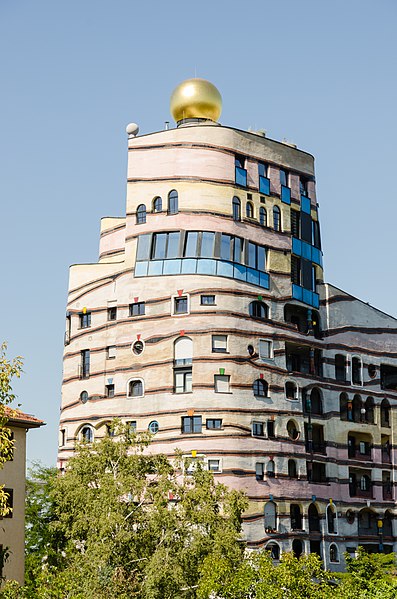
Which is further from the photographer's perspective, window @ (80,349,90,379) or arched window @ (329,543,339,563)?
window @ (80,349,90,379)

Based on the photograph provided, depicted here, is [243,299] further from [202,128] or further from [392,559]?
[392,559]

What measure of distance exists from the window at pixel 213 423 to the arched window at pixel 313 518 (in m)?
5.82

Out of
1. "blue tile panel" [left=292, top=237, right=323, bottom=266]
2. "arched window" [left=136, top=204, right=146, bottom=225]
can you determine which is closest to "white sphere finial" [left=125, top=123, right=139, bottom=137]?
"arched window" [left=136, top=204, right=146, bottom=225]

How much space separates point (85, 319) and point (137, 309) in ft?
12.0

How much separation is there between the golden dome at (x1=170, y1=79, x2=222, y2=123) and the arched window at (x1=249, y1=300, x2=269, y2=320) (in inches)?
333

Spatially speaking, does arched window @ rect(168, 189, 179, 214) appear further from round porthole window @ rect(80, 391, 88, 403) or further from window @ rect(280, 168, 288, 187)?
round porthole window @ rect(80, 391, 88, 403)

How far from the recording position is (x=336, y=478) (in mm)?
44312

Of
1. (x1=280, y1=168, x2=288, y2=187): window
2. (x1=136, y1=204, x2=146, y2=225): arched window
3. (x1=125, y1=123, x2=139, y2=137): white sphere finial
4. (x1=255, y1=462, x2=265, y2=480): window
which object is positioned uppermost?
(x1=125, y1=123, x2=139, y2=137): white sphere finial

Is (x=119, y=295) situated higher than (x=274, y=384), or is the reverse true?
(x=119, y=295)

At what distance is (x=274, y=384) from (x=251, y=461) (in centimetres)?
333

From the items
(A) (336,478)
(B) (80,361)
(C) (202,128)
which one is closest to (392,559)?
(A) (336,478)

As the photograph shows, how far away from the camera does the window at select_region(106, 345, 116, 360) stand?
43.0 metres

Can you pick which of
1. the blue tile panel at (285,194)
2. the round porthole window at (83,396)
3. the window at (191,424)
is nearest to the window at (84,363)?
the round porthole window at (83,396)

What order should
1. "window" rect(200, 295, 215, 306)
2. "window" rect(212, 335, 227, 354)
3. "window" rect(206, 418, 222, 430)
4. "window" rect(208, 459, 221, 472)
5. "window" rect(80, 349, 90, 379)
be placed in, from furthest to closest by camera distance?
"window" rect(80, 349, 90, 379) → "window" rect(200, 295, 215, 306) → "window" rect(212, 335, 227, 354) → "window" rect(206, 418, 222, 430) → "window" rect(208, 459, 221, 472)
